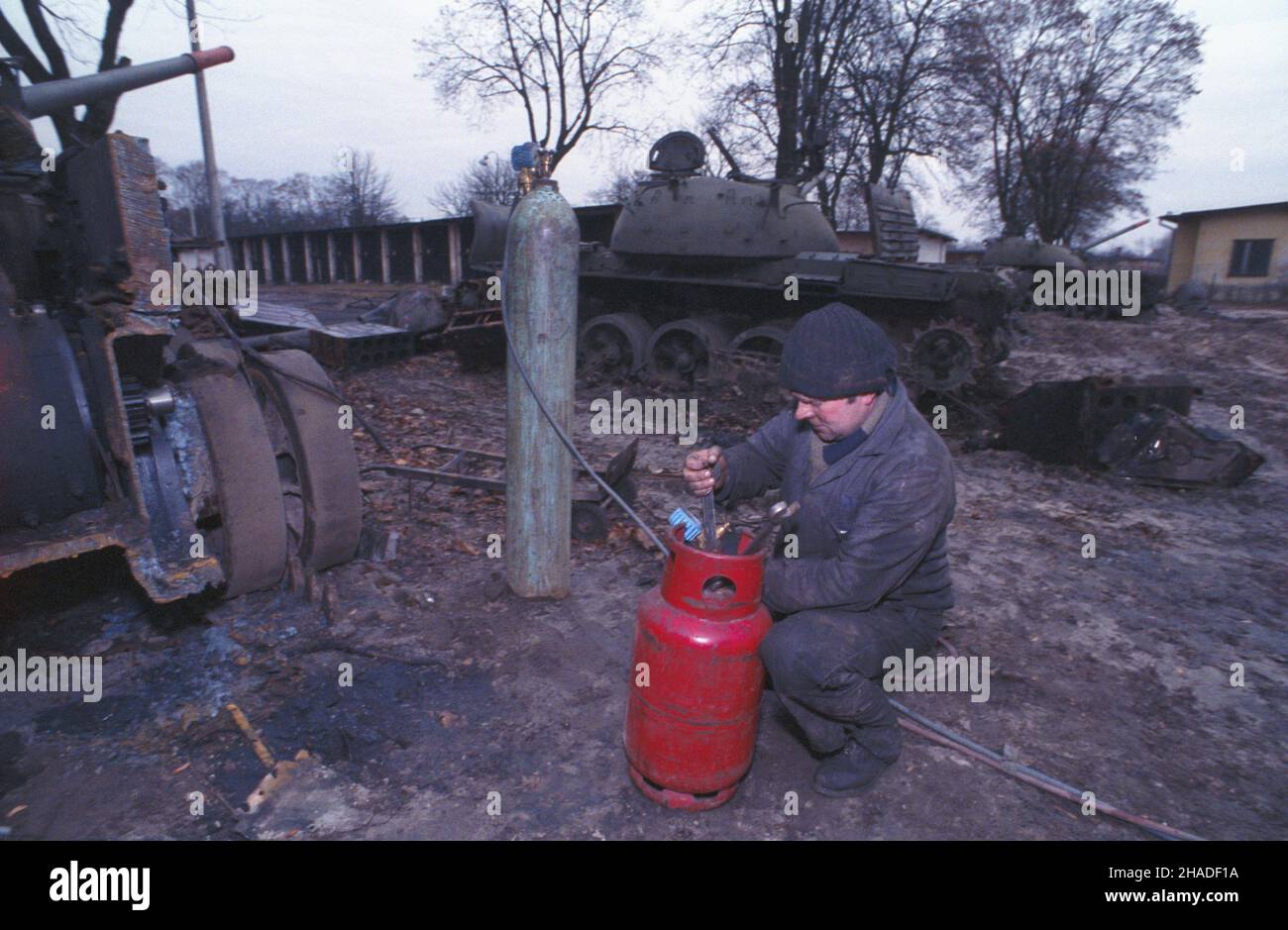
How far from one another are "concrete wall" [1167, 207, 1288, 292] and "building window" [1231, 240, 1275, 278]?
0.52ft

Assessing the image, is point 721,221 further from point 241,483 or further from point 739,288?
point 241,483

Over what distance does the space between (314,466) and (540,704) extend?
1786mm

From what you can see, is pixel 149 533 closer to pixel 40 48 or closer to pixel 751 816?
pixel 751 816

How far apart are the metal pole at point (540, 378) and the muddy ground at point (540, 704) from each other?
0.33 metres

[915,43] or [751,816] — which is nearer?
[751,816]

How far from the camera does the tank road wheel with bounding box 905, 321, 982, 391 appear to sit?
30.0 ft

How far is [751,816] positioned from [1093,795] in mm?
1344

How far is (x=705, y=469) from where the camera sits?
3.06 metres

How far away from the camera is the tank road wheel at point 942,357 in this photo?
915 centimetres

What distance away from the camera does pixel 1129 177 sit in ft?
115

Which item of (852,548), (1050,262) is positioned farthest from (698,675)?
(1050,262)

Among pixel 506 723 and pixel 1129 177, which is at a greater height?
pixel 1129 177
